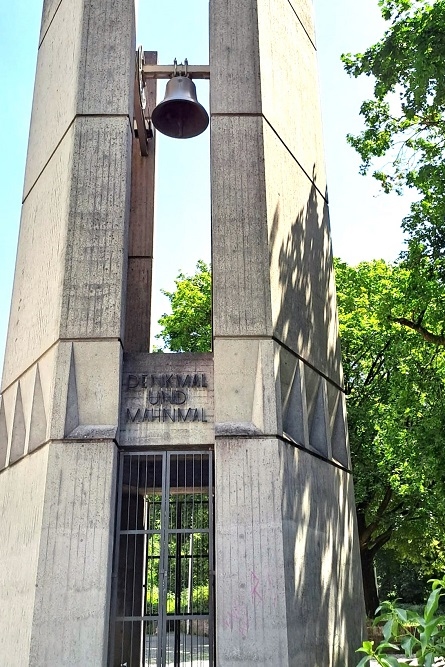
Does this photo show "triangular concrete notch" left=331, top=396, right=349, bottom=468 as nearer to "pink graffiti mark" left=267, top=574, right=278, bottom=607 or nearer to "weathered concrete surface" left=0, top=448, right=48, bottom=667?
"pink graffiti mark" left=267, top=574, right=278, bottom=607

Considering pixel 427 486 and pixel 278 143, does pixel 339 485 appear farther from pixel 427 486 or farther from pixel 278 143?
pixel 427 486

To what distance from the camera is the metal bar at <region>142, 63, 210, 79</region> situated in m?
9.59

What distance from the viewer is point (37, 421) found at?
289 inches

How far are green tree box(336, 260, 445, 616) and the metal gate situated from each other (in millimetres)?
6556

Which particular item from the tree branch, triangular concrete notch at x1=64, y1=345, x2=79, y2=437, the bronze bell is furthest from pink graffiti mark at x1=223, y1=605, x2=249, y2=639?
the tree branch

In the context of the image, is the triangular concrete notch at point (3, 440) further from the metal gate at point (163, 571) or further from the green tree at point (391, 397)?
the green tree at point (391, 397)

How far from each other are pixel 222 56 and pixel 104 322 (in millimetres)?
4331

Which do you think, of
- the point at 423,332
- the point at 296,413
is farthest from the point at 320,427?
the point at 423,332

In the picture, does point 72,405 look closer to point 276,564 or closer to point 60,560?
point 60,560

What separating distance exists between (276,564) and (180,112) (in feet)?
22.2

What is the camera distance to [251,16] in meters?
9.16

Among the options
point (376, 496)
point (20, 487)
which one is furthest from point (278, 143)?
point (376, 496)

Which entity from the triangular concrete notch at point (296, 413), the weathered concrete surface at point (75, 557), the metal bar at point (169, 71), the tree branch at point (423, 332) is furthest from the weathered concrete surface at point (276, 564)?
the tree branch at point (423, 332)

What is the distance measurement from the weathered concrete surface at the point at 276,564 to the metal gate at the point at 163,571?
456mm
